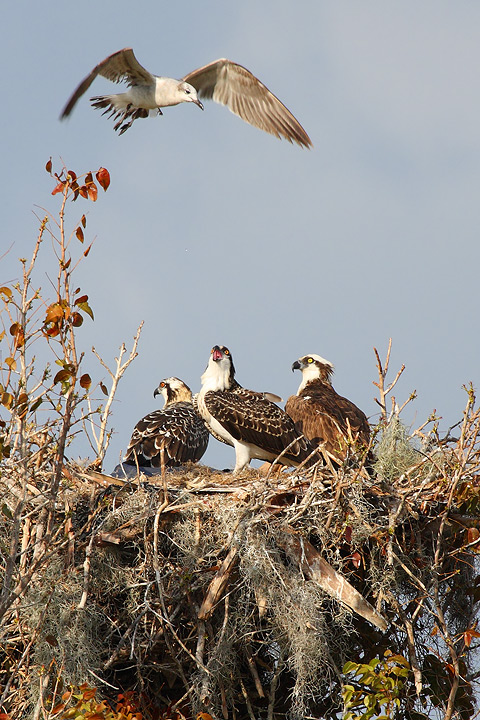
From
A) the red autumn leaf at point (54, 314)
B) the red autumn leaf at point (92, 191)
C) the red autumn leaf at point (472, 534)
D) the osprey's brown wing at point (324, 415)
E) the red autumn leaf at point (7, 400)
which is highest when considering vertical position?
the red autumn leaf at point (92, 191)

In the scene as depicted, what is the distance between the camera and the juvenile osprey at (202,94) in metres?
9.96

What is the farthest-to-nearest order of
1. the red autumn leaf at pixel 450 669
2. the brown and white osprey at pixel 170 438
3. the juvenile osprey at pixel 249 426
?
the brown and white osprey at pixel 170 438 → the juvenile osprey at pixel 249 426 → the red autumn leaf at pixel 450 669

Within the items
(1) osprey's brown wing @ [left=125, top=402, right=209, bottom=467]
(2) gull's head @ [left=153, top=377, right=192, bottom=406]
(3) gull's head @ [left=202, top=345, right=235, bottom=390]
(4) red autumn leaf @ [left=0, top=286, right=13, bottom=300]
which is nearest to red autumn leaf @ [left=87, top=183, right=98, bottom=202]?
(4) red autumn leaf @ [left=0, top=286, right=13, bottom=300]

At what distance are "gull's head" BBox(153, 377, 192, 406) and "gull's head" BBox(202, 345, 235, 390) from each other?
6.44 ft

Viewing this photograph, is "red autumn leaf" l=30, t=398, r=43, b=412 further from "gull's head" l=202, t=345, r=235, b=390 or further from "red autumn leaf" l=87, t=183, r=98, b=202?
"gull's head" l=202, t=345, r=235, b=390

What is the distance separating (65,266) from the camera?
5215 mm

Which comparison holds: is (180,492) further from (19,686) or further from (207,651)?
(19,686)

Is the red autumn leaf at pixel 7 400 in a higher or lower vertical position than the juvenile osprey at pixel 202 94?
lower

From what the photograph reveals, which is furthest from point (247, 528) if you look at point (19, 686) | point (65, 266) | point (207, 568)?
point (65, 266)

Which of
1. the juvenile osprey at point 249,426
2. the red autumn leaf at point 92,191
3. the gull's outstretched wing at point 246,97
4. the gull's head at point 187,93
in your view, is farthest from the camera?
the gull's outstretched wing at point 246,97

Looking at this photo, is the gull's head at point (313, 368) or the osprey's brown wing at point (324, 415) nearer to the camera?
the osprey's brown wing at point (324, 415)

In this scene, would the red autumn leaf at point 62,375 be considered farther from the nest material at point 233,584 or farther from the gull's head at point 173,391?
the gull's head at point 173,391

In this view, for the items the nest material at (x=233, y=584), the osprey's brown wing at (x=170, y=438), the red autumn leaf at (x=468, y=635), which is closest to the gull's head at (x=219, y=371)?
the osprey's brown wing at (x=170, y=438)

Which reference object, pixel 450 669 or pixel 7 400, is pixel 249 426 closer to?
pixel 450 669
